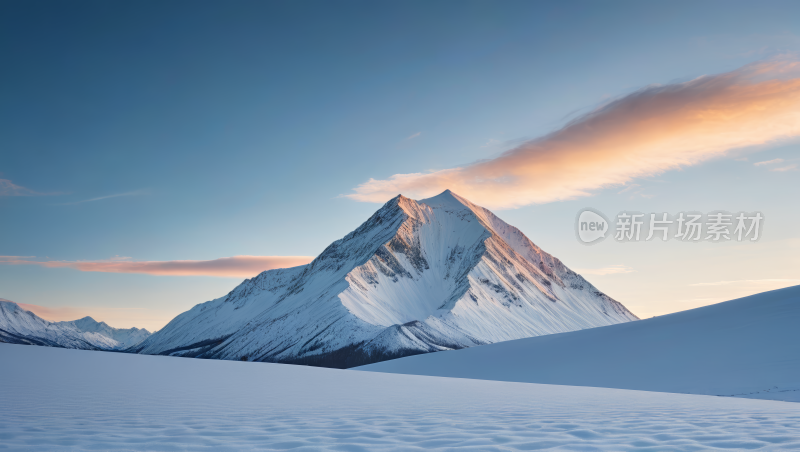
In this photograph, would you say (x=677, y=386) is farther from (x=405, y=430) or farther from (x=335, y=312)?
(x=335, y=312)

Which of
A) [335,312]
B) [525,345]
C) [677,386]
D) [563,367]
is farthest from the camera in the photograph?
[335,312]

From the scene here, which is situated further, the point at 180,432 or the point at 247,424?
the point at 247,424

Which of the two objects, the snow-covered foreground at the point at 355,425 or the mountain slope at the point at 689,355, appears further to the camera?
the mountain slope at the point at 689,355

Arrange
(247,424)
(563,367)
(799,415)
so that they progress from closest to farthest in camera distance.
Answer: (247,424) < (799,415) < (563,367)

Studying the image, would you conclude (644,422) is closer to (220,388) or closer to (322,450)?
(322,450)

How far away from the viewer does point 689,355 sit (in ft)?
89.5

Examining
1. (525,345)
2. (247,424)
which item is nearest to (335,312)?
(525,345)

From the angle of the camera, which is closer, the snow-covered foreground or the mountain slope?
the snow-covered foreground

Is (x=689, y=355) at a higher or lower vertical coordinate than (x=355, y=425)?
higher

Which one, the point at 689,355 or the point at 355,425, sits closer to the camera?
the point at 355,425

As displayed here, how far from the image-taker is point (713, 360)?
25484 mm

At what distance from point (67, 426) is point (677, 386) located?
25.8m

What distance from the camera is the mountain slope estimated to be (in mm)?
22438

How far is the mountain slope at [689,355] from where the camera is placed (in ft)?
73.6
